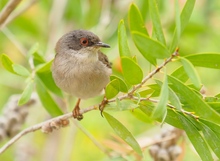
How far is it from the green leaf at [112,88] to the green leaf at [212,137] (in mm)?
363

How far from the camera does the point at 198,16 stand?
3.83 m

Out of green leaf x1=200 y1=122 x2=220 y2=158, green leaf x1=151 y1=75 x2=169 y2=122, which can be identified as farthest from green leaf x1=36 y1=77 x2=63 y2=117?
green leaf x1=151 y1=75 x2=169 y2=122

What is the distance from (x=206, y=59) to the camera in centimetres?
166

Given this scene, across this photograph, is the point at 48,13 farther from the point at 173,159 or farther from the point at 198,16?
the point at 173,159

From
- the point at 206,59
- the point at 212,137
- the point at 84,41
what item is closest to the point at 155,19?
the point at 206,59

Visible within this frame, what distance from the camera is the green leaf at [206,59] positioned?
5.38 ft

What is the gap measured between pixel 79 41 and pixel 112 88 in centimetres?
113

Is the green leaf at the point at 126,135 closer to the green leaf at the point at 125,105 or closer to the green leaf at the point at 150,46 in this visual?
the green leaf at the point at 125,105

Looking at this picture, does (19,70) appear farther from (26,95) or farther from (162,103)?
(162,103)

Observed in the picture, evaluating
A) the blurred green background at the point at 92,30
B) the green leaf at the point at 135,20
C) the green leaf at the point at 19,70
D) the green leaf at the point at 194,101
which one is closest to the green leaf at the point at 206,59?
the green leaf at the point at 194,101

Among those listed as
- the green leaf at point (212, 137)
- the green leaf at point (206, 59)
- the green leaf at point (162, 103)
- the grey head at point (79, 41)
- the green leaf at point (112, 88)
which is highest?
the green leaf at point (206, 59)

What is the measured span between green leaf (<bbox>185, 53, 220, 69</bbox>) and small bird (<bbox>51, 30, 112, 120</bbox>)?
1016mm

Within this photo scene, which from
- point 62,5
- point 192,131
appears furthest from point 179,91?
point 62,5

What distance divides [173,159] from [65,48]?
39.2 inches
